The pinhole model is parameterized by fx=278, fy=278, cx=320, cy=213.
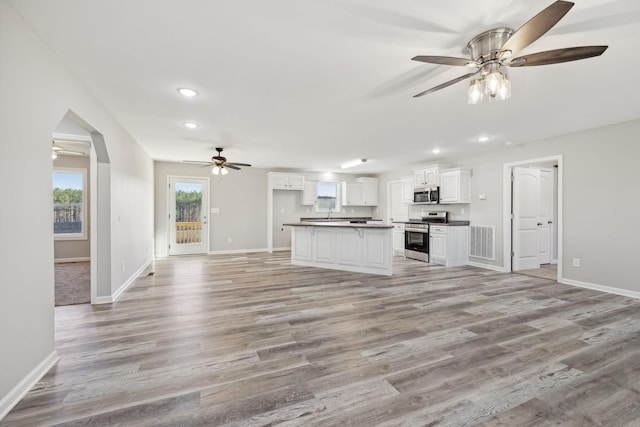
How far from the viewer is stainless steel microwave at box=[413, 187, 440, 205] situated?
6.62m

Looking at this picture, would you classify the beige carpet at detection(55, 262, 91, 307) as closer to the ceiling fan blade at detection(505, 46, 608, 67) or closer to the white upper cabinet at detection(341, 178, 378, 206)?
the ceiling fan blade at detection(505, 46, 608, 67)

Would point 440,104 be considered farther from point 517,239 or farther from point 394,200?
point 394,200

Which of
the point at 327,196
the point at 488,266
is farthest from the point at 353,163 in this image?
the point at 488,266

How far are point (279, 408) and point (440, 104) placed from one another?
3.40 metres

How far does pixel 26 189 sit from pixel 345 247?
4.59m

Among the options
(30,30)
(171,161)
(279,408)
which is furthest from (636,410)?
(171,161)

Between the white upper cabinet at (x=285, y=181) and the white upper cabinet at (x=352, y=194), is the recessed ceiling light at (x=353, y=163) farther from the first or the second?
the white upper cabinet at (x=285, y=181)

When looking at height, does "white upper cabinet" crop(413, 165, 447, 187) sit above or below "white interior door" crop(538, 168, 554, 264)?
above

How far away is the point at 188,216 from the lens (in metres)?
7.51

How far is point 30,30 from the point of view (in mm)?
1901

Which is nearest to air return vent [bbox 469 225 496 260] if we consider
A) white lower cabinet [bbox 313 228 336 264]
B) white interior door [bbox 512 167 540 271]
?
white interior door [bbox 512 167 540 271]

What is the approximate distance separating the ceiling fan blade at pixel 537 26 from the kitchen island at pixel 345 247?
3609 millimetres

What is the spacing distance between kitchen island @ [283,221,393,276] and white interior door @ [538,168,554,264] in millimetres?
3798

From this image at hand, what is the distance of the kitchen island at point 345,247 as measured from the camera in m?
5.23
